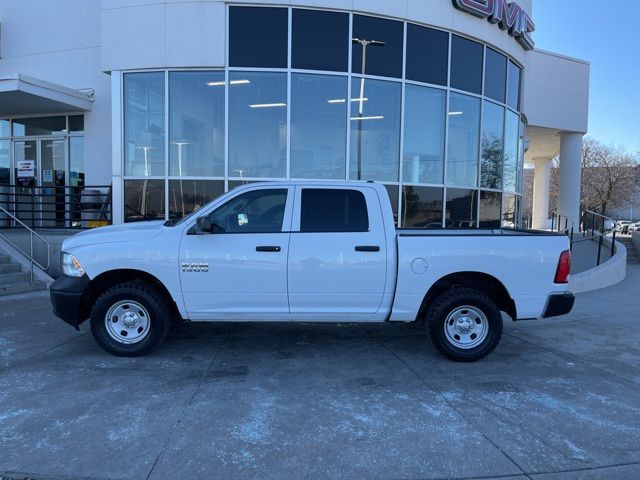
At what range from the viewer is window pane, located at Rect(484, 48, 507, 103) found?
12.5 meters

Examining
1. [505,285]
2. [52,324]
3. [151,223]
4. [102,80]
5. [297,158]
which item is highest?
[102,80]

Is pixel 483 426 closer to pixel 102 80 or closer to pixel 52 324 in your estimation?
pixel 52 324

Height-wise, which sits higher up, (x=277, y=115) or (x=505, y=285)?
(x=277, y=115)

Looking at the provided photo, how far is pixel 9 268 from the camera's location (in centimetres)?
943

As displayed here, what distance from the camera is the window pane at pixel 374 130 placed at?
430 inches

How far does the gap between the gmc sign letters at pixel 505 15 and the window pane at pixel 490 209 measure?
435 centimetres

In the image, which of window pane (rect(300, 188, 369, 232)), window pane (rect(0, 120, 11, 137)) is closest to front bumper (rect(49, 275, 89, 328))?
window pane (rect(300, 188, 369, 232))

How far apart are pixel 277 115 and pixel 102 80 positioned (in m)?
5.48

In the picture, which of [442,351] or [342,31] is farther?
[342,31]

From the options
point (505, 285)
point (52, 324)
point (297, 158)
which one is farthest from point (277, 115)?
point (505, 285)

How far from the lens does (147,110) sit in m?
10.9

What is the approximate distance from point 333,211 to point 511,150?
10589mm

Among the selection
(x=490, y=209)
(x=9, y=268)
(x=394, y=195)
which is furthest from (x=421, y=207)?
(x=9, y=268)

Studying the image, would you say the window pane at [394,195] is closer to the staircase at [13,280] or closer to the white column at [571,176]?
the staircase at [13,280]
